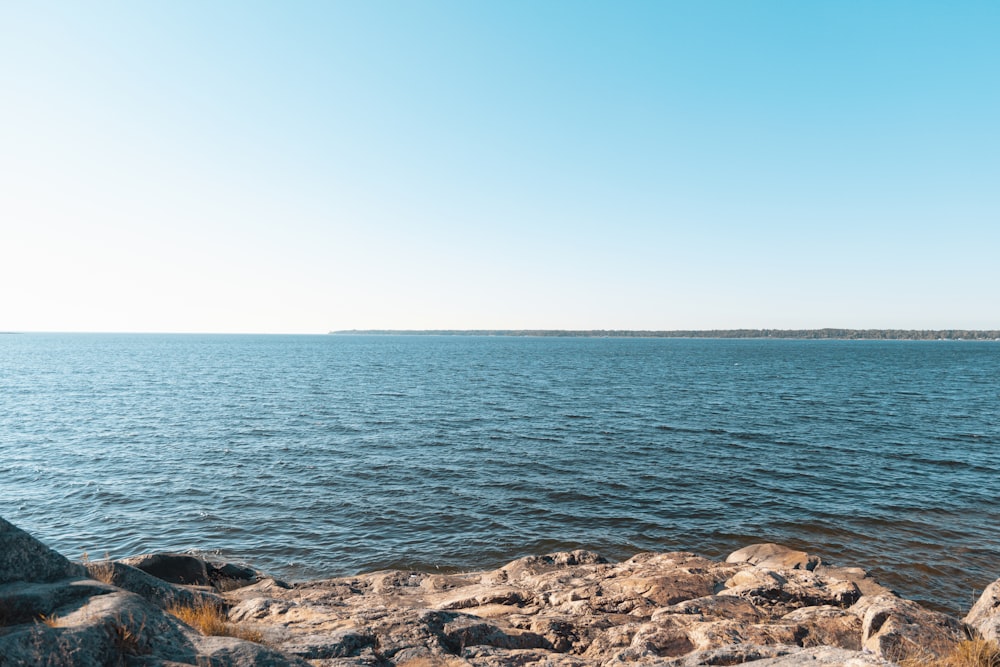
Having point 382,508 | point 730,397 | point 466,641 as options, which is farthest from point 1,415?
point 730,397

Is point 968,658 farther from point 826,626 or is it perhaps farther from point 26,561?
point 26,561

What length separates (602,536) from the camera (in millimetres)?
20906

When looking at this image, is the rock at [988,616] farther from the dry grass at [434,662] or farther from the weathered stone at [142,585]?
the weathered stone at [142,585]

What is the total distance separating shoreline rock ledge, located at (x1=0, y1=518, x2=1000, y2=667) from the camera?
7766 millimetres

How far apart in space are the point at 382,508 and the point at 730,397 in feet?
164

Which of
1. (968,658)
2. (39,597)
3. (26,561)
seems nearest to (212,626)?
(39,597)

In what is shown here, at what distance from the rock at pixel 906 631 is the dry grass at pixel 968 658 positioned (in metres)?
0.27

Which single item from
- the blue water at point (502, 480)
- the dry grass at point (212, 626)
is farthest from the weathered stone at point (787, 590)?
the dry grass at point (212, 626)

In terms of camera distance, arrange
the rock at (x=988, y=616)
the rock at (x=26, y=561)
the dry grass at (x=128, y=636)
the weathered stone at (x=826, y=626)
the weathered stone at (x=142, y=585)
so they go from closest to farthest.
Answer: the dry grass at (x=128, y=636)
the rock at (x=26, y=561)
the rock at (x=988, y=616)
the weathered stone at (x=826, y=626)
the weathered stone at (x=142, y=585)

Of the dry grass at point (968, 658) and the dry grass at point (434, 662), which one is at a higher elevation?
the dry grass at point (968, 658)

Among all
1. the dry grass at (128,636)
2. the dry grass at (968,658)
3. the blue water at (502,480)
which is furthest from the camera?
the blue water at (502,480)

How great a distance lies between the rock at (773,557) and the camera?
16.6m

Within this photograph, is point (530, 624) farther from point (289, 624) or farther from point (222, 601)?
point (222, 601)

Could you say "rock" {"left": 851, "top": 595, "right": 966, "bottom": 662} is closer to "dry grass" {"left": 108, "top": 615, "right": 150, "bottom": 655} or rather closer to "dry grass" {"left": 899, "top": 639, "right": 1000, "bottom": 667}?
"dry grass" {"left": 899, "top": 639, "right": 1000, "bottom": 667}
